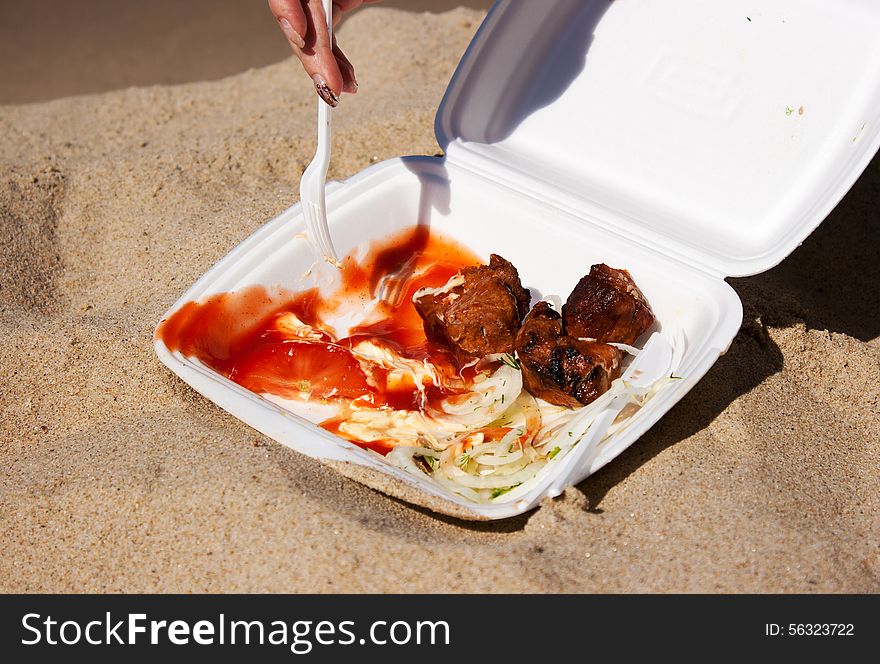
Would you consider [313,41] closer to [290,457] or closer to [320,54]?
[320,54]

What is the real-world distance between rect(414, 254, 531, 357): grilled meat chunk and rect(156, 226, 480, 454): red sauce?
0.08 metres

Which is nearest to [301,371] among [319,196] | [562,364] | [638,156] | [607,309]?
[319,196]

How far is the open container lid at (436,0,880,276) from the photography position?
2381 millimetres

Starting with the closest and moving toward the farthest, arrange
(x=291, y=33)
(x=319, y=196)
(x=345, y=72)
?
(x=291, y=33), (x=345, y=72), (x=319, y=196)

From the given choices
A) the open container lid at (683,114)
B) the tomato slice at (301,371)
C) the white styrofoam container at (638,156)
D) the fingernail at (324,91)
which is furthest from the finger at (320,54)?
the tomato slice at (301,371)

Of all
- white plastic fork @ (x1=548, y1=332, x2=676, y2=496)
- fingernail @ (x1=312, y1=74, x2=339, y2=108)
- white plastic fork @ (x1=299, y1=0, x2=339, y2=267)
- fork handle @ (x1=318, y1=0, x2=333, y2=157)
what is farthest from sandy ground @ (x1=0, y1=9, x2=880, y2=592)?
fingernail @ (x1=312, y1=74, x2=339, y2=108)

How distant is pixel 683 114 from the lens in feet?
8.24

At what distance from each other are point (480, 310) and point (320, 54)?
715 mm

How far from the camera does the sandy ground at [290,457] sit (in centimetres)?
196

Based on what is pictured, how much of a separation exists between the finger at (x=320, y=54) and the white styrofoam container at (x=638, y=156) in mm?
374

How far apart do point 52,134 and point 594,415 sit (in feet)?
8.83

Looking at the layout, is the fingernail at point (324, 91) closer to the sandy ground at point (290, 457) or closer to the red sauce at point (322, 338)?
the red sauce at point (322, 338)

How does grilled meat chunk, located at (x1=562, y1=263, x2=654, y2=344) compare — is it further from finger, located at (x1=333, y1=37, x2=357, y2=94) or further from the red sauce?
finger, located at (x1=333, y1=37, x2=357, y2=94)

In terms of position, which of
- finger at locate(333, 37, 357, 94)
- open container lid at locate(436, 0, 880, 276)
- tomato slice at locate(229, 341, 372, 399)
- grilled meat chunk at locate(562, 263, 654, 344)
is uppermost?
finger at locate(333, 37, 357, 94)
